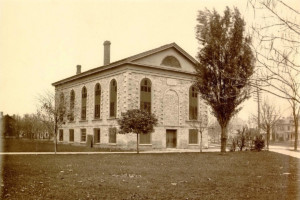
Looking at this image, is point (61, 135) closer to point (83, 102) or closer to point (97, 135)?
point (83, 102)

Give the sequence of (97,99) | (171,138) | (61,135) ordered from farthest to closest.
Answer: (61,135) < (97,99) < (171,138)

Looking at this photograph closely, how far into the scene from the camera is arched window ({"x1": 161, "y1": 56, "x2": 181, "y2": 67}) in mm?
36281

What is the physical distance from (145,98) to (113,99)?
3615 mm

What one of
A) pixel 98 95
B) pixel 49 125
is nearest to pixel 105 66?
pixel 98 95

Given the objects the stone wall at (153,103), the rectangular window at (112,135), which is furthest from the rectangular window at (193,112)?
the rectangular window at (112,135)

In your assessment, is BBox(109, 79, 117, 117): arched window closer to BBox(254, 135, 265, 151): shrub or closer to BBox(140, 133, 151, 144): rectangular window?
BBox(140, 133, 151, 144): rectangular window

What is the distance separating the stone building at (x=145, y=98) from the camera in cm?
Answer: 3353

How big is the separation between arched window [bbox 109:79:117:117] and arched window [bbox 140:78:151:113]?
2970 millimetres

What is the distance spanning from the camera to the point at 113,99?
3544 cm

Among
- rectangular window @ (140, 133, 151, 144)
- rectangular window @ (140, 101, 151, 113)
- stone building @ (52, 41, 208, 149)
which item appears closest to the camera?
rectangular window @ (140, 133, 151, 144)

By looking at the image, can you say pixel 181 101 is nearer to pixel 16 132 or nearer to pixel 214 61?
pixel 214 61

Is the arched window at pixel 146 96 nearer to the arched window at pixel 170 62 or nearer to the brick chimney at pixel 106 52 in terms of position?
the arched window at pixel 170 62

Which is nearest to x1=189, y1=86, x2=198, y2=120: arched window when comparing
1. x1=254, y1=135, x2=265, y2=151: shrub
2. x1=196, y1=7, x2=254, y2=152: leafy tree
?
x1=254, y1=135, x2=265, y2=151: shrub

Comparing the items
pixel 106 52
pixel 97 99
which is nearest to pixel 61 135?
pixel 97 99
